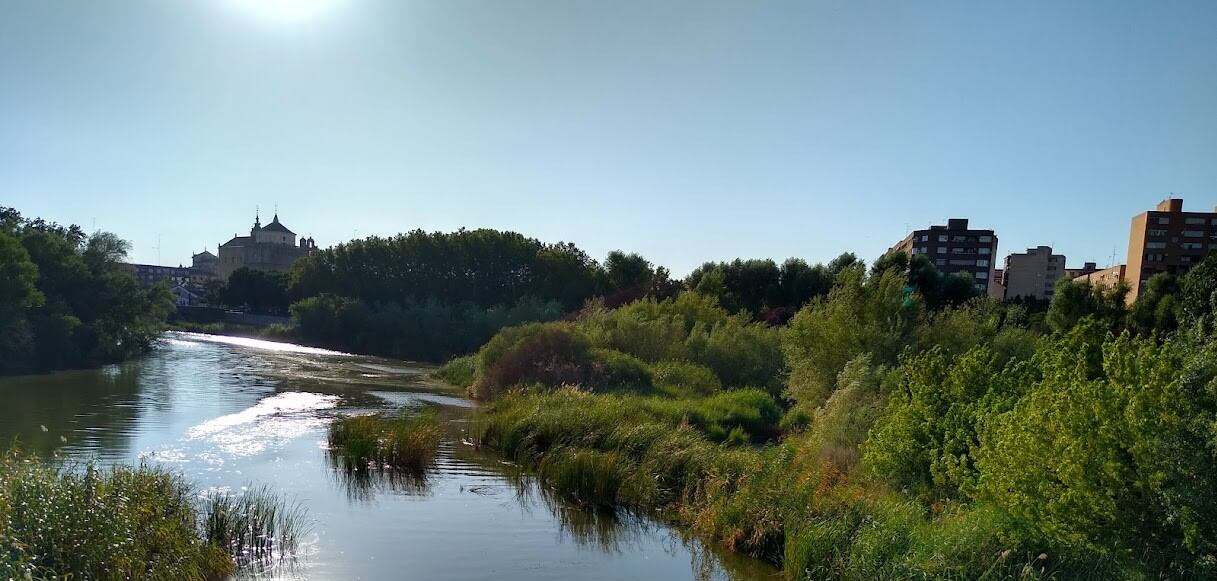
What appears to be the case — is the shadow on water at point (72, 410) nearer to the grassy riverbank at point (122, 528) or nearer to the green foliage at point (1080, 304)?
the grassy riverbank at point (122, 528)

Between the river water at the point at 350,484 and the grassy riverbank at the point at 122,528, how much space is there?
75 cm

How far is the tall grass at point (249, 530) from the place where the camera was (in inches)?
452

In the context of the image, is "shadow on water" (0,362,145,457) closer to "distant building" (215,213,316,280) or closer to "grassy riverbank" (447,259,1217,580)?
"grassy riverbank" (447,259,1217,580)

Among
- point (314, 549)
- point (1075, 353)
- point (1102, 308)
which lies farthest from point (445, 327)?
point (1075, 353)

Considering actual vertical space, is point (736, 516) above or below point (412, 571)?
above

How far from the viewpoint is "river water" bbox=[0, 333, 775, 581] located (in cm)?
1211

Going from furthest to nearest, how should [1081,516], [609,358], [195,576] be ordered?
[609,358] → [195,576] → [1081,516]

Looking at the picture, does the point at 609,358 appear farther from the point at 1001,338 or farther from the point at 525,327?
the point at 1001,338

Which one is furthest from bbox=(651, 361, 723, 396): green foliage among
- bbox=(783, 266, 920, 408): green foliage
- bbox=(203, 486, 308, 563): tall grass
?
bbox=(203, 486, 308, 563): tall grass

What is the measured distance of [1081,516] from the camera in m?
8.52

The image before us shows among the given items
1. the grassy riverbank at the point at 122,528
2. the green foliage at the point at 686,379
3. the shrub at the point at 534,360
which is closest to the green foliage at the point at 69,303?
the shrub at the point at 534,360

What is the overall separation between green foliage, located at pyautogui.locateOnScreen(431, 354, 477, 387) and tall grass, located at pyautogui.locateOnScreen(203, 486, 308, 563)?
84.6 ft

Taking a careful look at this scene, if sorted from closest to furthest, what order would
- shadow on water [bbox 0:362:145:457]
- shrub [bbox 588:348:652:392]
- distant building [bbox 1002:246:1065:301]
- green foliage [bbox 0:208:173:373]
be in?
shadow on water [bbox 0:362:145:457] < shrub [bbox 588:348:652:392] < green foliage [bbox 0:208:173:373] < distant building [bbox 1002:246:1065:301]

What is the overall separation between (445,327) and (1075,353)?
191ft
